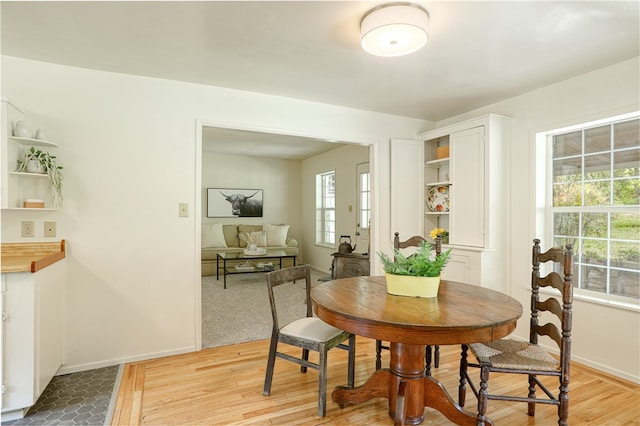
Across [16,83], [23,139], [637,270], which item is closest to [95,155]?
[23,139]

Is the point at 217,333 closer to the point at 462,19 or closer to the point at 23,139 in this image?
the point at 23,139

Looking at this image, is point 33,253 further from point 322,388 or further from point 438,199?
point 438,199

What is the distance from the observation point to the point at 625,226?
103 inches

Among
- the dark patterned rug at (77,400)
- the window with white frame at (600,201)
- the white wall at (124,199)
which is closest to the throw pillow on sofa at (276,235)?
the white wall at (124,199)

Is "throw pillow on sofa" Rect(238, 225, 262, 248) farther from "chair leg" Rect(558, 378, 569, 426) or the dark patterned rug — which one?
"chair leg" Rect(558, 378, 569, 426)

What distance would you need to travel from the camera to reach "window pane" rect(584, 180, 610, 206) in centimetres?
274

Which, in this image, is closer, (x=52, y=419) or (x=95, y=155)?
(x=52, y=419)

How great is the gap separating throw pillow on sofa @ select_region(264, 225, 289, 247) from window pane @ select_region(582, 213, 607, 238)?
5100 mm

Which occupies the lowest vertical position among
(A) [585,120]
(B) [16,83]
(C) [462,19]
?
(A) [585,120]

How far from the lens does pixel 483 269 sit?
320 centimetres

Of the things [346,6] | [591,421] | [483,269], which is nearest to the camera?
[346,6]

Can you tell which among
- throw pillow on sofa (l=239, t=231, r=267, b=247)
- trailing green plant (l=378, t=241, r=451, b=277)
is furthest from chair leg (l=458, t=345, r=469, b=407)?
throw pillow on sofa (l=239, t=231, r=267, b=247)

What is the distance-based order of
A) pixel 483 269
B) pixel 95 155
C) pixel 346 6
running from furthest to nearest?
1. pixel 483 269
2. pixel 95 155
3. pixel 346 6

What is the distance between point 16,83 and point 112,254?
137cm
